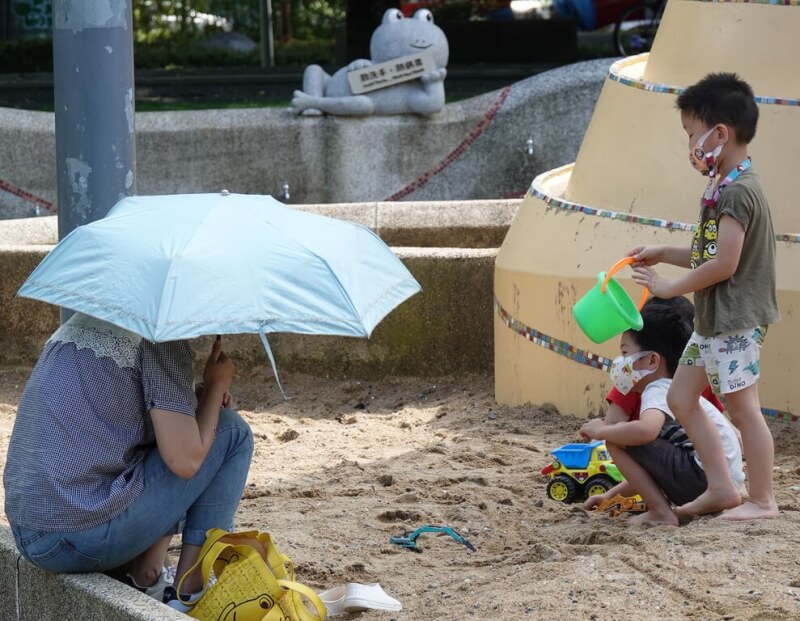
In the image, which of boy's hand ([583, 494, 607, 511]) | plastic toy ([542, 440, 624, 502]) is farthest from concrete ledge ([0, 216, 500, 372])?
boy's hand ([583, 494, 607, 511])

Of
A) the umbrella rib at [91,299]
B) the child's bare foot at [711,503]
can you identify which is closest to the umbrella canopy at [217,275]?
the umbrella rib at [91,299]

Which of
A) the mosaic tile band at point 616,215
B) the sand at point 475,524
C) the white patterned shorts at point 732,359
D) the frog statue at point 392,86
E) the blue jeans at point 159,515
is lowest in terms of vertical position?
the sand at point 475,524

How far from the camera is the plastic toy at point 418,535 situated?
4118 millimetres

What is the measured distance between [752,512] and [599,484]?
0.63 meters

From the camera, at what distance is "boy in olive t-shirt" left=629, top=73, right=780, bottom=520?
3906mm

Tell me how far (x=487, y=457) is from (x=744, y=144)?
68.0 inches

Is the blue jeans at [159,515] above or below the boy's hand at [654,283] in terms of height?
below

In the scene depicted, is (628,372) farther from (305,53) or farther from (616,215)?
(305,53)

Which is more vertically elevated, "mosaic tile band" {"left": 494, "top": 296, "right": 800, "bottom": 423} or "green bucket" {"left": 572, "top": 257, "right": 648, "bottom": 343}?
"green bucket" {"left": 572, "top": 257, "right": 648, "bottom": 343}

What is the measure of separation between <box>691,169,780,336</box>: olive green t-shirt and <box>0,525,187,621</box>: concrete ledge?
1.80 meters

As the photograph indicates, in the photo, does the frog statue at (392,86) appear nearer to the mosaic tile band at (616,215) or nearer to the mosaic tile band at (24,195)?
the mosaic tile band at (24,195)

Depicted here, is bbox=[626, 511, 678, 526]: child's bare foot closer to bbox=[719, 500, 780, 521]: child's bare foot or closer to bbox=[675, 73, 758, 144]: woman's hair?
bbox=[719, 500, 780, 521]: child's bare foot

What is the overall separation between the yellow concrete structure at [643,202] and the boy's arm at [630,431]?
1309mm

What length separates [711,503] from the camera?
4.04 meters
